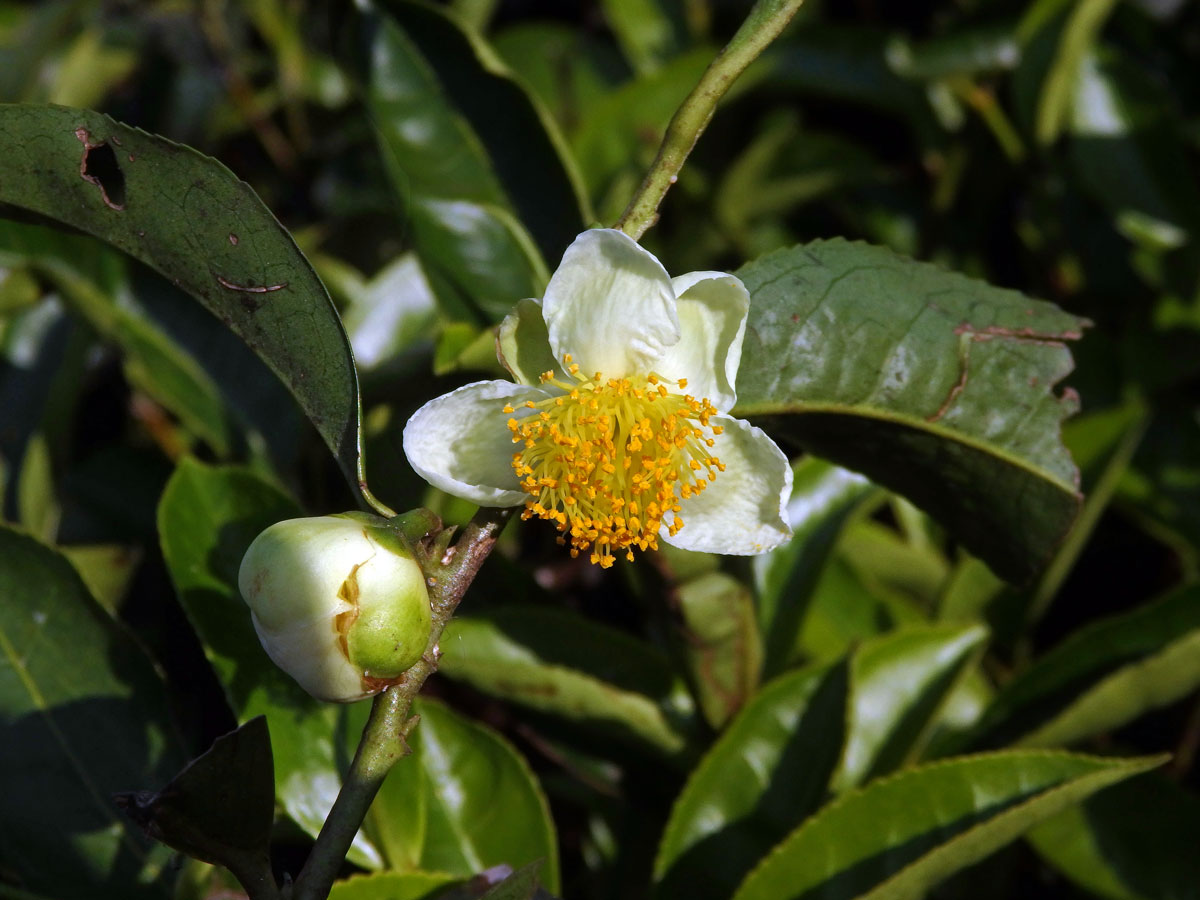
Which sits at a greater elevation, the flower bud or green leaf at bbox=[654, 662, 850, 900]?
the flower bud

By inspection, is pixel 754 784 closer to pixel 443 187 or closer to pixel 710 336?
pixel 710 336

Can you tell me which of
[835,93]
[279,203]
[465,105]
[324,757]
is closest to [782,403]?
[324,757]

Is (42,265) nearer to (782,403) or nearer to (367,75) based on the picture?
(367,75)

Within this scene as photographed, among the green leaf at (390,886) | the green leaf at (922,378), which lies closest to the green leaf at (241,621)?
the green leaf at (390,886)

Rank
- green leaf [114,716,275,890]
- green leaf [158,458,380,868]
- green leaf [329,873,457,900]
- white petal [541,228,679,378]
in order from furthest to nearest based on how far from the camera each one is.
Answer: green leaf [158,458,380,868]
green leaf [329,873,457,900]
white petal [541,228,679,378]
green leaf [114,716,275,890]

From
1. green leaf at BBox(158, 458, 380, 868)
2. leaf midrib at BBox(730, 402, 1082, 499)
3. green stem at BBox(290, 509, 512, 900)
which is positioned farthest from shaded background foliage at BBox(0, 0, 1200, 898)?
green stem at BBox(290, 509, 512, 900)

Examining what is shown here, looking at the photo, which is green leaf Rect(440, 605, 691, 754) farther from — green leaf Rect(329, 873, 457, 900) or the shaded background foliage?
green leaf Rect(329, 873, 457, 900)

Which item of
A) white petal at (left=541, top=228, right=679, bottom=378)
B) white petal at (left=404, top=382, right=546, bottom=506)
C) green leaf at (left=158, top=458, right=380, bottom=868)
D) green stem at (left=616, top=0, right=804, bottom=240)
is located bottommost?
green leaf at (left=158, top=458, right=380, bottom=868)

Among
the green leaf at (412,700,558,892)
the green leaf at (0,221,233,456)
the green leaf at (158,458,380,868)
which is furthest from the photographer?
the green leaf at (0,221,233,456)
